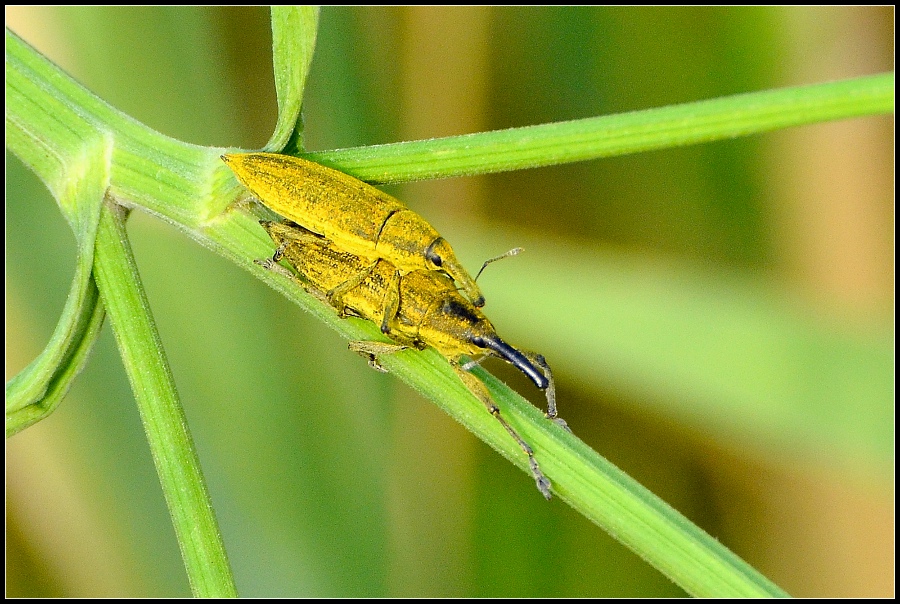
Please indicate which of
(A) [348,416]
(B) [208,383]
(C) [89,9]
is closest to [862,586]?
(A) [348,416]

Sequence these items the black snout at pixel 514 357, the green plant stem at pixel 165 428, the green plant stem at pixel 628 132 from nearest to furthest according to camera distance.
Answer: the green plant stem at pixel 628 132, the green plant stem at pixel 165 428, the black snout at pixel 514 357

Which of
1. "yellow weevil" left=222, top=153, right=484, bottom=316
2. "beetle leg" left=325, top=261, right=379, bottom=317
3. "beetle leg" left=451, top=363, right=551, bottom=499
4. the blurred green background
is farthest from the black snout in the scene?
the blurred green background

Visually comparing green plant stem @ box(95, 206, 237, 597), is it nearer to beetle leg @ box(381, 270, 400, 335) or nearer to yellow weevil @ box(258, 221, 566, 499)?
yellow weevil @ box(258, 221, 566, 499)

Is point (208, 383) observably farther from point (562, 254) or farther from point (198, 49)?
point (562, 254)

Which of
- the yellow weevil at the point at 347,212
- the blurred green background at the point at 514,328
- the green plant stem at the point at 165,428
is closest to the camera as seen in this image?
the green plant stem at the point at 165,428

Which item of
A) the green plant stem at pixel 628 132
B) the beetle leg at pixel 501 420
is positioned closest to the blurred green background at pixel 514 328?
the beetle leg at pixel 501 420

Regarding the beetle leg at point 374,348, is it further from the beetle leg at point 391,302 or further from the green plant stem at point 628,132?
the green plant stem at point 628,132

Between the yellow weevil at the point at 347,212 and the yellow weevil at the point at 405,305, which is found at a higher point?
the yellow weevil at the point at 347,212

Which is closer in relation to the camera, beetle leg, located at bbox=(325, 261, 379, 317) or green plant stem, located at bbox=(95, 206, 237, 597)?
green plant stem, located at bbox=(95, 206, 237, 597)
